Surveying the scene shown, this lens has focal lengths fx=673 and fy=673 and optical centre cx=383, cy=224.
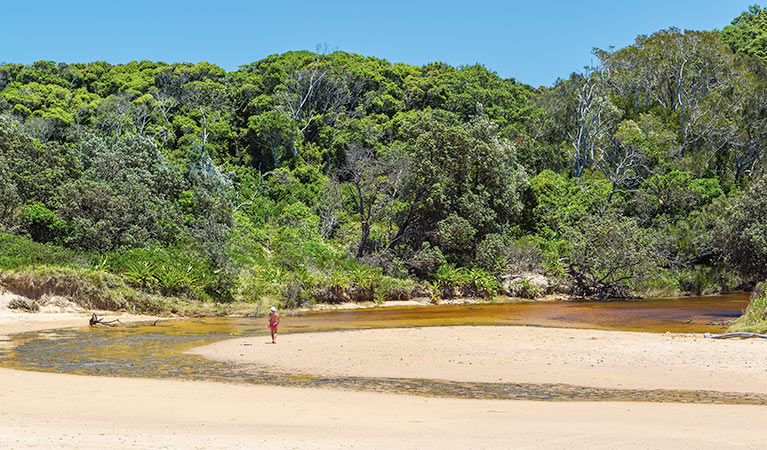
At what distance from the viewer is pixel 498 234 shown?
41094 millimetres

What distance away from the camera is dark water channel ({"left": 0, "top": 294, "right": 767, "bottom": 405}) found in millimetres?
12539

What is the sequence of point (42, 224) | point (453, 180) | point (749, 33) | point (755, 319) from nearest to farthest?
point (755, 319) < point (42, 224) < point (453, 180) < point (749, 33)

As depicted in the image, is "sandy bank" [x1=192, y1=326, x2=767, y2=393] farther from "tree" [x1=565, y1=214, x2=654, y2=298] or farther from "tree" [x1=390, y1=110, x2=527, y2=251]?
"tree" [x1=390, y1=110, x2=527, y2=251]

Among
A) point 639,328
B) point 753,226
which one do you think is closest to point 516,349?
point 639,328

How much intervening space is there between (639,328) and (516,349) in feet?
27.3

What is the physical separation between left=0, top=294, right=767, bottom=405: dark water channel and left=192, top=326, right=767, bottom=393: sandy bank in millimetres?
809

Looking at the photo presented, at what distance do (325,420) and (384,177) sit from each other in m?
32.0

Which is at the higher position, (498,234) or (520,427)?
(498,234)

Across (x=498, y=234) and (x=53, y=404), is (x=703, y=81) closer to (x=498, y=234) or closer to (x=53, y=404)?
(x=498, y=234)

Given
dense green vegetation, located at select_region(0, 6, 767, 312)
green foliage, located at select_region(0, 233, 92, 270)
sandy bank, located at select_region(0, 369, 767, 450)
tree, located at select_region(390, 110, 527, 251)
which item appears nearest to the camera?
sandy bank, located at select_region(0, 369, 767, 450)

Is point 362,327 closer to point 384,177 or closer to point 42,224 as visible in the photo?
point 42,224

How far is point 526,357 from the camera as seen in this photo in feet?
53.3

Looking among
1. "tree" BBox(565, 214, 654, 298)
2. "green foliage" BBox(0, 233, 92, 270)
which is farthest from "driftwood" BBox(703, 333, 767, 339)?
"green foliage" BBox(0, 233, 92, 270)

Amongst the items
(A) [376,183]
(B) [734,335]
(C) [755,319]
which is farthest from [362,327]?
(A) [376,183]
